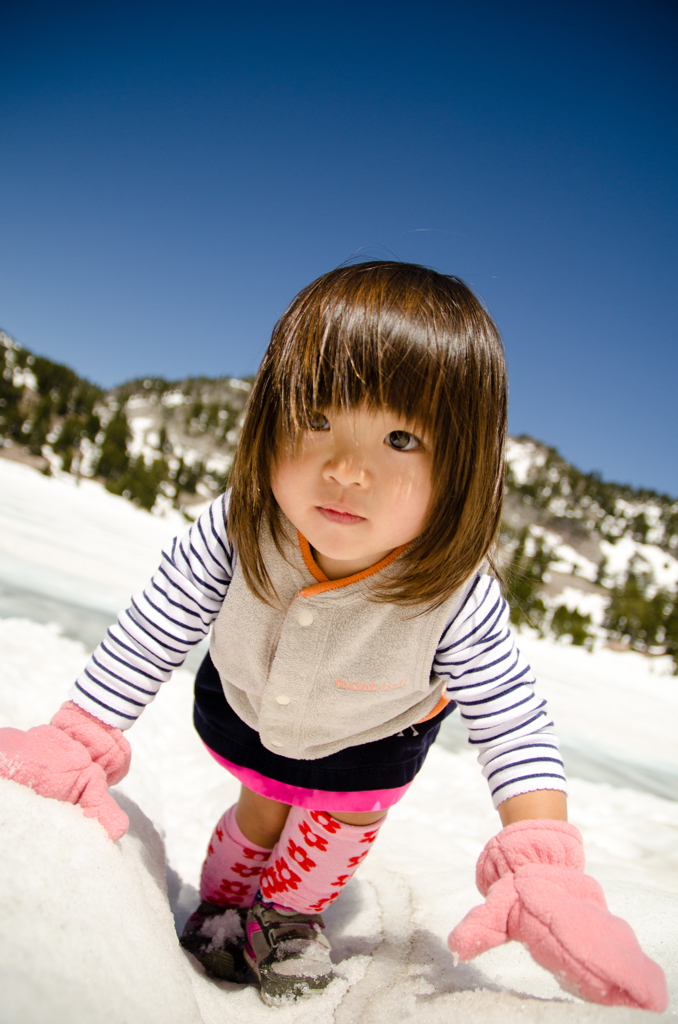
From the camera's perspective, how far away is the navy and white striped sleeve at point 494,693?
95cm

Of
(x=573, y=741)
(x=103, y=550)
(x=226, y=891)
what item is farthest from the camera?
(x=103, y=550)

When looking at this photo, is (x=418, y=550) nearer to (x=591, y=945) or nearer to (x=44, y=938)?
(x=591, y=945)

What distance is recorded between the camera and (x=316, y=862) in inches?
43.1

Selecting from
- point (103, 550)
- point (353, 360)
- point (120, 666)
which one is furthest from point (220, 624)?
point (103, 550)

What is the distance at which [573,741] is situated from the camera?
2736 mm

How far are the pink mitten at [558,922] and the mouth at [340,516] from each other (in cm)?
49

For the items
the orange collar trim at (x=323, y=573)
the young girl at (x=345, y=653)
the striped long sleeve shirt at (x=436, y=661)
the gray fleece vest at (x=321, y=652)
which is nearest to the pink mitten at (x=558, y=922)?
the young girl at (x=345, y=653)

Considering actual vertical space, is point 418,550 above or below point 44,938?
above

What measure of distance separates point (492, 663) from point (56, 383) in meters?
33.8

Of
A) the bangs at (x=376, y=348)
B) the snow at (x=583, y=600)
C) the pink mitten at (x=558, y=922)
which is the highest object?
the snow at (x=583, y=600)

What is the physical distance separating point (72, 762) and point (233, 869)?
528mm

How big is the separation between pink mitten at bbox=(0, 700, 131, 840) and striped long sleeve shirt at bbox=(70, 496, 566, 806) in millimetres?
54

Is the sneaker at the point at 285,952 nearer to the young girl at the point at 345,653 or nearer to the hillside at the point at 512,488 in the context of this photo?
the young girl at the point at 345,653

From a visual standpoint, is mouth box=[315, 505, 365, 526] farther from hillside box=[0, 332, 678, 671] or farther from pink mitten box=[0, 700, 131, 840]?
pink mitten box=[0, 700, 131, 840]
